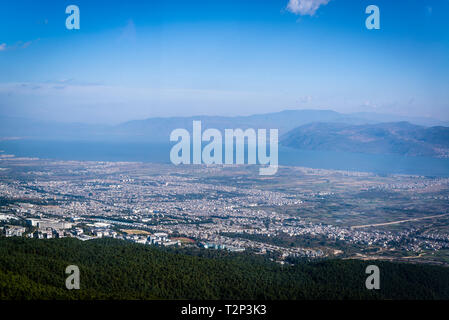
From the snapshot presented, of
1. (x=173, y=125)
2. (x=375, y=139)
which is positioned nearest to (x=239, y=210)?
(x=375, y=139)

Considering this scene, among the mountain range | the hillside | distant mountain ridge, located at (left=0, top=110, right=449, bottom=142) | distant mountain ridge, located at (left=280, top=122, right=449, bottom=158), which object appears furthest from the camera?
→ distant mountain ridge, located at (left=0, top=110, right=449, bottom=142)

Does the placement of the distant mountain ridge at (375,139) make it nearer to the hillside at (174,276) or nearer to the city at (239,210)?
the city at (239,210)

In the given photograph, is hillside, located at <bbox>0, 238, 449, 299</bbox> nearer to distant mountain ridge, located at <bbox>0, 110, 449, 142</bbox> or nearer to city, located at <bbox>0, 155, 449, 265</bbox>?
city, located at <bbox>0, 155, 449, 265</bbox>

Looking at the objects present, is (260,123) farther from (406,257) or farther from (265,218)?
(406,257)

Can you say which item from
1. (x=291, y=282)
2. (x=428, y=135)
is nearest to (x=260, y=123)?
(x=428, y=135)

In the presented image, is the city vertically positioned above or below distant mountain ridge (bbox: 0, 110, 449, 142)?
below

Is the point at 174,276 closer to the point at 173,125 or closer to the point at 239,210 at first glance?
the point at 239,210

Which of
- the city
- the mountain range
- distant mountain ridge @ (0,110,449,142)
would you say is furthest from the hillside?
distant mountain ridge @ (0,110,449,142)
